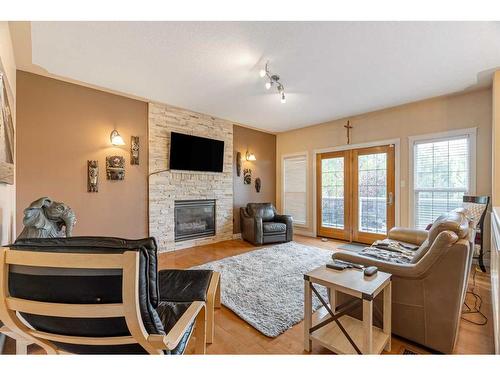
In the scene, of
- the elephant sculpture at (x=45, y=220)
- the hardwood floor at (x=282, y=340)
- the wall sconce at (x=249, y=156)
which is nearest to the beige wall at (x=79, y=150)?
the elephant sculpture at (x=45, y=220)

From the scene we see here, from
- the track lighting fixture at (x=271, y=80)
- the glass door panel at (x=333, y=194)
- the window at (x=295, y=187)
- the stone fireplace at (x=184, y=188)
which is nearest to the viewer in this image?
the track lighting fixture at (x=271, y=80)

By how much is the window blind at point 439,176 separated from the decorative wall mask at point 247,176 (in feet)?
10.6

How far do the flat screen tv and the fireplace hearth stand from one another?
69 centimetres

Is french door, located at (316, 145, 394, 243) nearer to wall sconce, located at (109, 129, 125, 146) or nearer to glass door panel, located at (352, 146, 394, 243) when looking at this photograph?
glass door panel, located at (352, 146, 394, 243)

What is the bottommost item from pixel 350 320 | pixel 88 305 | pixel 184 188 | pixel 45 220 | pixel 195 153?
pixel 350 320

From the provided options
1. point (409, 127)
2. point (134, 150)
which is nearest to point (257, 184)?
point (134, 150)

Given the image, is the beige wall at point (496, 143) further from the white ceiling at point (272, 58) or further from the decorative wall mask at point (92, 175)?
the decorative wall mask at point (92, 175)

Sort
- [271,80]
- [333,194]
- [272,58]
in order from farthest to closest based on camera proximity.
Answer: [333,194]
[271,80]
[272,58]

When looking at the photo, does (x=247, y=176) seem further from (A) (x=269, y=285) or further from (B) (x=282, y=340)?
(B) (x=282, y=340)

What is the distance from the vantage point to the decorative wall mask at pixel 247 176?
5.29 metres

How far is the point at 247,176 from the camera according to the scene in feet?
17.4

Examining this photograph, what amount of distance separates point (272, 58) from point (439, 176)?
131 inches
